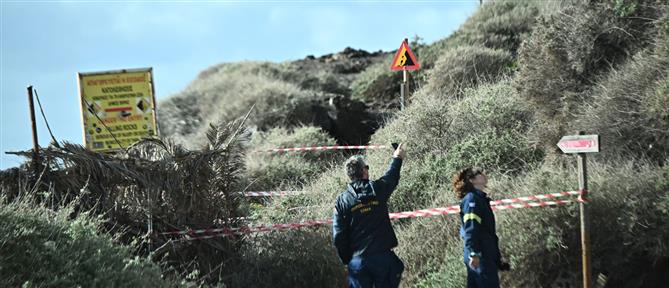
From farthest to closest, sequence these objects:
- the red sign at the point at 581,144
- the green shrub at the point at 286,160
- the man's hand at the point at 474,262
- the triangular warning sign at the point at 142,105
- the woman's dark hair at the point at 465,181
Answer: the triangular warning sign at the point at 142,105
the green shrub at the point at 286,160
the red sign at the point at 581,144
the woman's dark hair at the point at 465,181
the man's hand at the point at 474,262

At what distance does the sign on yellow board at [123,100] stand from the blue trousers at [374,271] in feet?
37.1

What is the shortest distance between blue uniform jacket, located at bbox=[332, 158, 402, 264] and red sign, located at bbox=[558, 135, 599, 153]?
1.89 metres

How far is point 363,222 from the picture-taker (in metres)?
7.81

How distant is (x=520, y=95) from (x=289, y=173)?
5.19 meters

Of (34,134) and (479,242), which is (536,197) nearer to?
(479,242)

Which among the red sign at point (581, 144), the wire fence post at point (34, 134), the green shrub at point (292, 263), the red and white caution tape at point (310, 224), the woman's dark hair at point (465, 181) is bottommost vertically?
the green shrub at point (292, 263)

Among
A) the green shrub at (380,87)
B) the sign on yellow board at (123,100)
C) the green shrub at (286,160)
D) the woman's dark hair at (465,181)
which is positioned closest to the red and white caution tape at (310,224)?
the woman's dark hair at (465,181)

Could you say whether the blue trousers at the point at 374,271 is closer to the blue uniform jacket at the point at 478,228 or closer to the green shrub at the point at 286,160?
the blue uniform jacket at the point at 478,228

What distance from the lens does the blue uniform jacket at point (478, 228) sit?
25.3 feet

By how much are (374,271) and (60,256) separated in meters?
2.67

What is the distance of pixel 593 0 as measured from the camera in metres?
12.7

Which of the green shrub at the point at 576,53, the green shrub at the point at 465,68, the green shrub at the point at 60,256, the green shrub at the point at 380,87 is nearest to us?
the green shrub at the point at 60,256

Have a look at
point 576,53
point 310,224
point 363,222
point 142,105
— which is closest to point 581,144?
point 363,222

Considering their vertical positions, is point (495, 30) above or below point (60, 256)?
above
